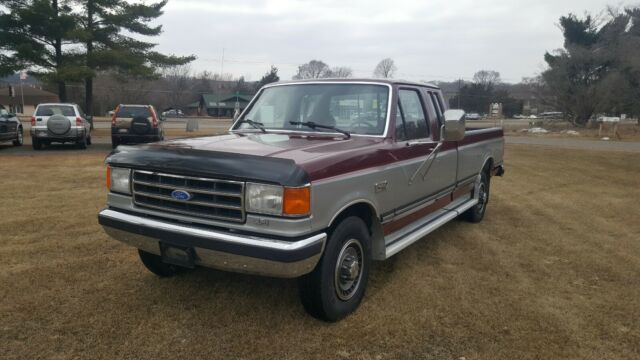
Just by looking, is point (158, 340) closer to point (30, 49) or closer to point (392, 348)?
point (392, 348)

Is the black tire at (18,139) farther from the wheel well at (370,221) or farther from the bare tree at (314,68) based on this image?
the bare tree at (314,68)

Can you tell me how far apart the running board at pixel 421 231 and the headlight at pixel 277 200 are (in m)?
1.25

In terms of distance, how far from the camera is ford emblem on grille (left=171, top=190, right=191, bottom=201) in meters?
3.28

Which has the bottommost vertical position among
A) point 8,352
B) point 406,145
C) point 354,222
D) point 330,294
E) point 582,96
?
point 8,352

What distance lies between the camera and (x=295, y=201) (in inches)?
118

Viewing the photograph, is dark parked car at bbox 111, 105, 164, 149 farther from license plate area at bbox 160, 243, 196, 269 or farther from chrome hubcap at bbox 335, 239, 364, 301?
chrome hubcap at bbox 335, 239, 364, 301

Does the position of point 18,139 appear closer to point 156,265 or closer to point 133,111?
point 133,111

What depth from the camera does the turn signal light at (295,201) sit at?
9.82 feet

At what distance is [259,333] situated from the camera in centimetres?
342

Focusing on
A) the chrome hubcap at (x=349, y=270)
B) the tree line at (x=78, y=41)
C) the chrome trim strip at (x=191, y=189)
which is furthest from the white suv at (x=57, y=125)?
the chrome hubcap at (x=349, y=270)

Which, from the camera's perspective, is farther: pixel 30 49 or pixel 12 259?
pixel 30 49

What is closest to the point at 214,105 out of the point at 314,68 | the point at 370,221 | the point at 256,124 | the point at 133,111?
the point at 314,68

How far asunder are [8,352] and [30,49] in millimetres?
23980

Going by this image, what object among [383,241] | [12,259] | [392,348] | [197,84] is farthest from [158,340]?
[197,84]
